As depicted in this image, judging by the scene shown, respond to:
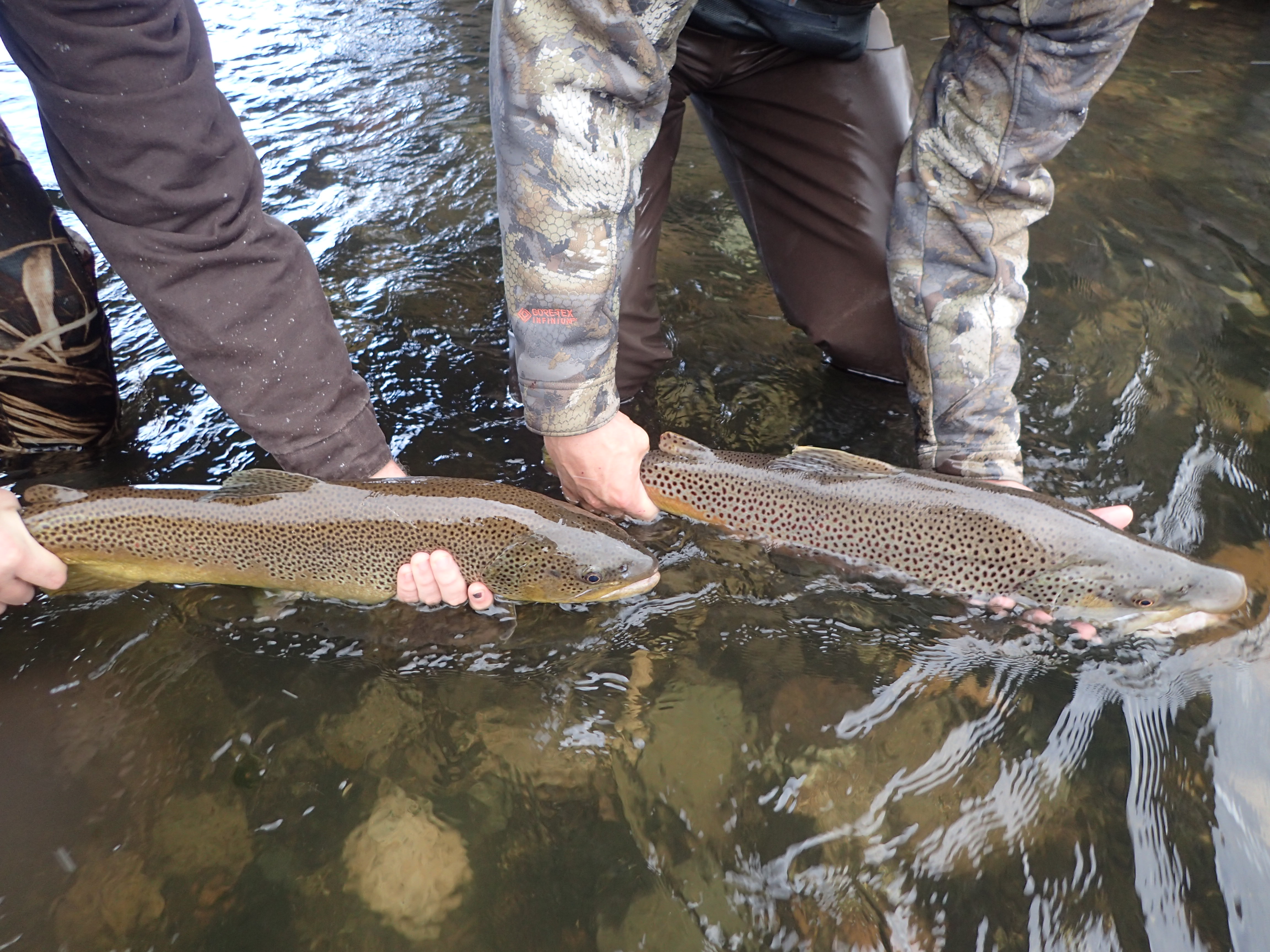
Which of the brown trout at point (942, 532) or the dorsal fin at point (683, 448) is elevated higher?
the dorsal fin at point (683, 448)

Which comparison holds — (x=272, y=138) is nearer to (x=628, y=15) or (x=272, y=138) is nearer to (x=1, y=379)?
(x=1, y=379)

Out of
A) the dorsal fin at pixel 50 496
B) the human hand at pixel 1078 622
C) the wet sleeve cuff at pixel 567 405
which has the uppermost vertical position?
the wet sleeve cuff at pixel 567 405

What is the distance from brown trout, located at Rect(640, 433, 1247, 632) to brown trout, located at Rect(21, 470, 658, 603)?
1.24 ft

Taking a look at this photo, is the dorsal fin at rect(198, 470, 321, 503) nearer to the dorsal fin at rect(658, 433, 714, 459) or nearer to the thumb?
the thumb

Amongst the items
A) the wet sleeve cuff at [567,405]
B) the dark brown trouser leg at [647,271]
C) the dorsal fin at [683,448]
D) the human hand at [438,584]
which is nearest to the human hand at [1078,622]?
the dorsal fin at [683,448]

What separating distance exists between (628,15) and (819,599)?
170 cm

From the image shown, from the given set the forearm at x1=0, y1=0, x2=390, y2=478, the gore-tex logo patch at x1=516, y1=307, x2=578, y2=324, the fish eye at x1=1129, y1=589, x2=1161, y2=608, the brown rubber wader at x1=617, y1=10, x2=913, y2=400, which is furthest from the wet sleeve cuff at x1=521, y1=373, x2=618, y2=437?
the fish eye at x1=1129, y1=589, x2=1161, y2=608

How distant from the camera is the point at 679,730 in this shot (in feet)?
7.36

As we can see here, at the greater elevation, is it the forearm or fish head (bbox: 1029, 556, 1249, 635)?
the forearm

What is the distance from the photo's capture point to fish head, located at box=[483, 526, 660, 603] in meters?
2.49

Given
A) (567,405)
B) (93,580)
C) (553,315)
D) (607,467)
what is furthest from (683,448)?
(93,580)

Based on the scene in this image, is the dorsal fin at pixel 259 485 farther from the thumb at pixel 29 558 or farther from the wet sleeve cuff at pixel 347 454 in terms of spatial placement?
the thumb at pixel 29 558

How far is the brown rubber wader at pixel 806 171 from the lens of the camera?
3021 mm

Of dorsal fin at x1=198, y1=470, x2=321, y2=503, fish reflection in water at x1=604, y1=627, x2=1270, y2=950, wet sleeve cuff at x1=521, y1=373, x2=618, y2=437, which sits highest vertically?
wet sleeve cuff at x1=521, y1=373, x2=618, y2=437
